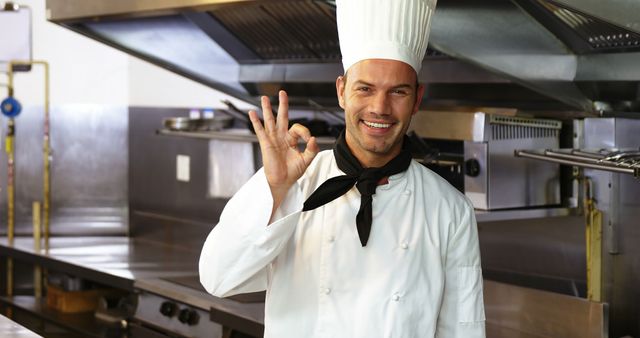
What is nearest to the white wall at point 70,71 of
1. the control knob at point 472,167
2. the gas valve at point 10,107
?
the gas valve at point 10,107

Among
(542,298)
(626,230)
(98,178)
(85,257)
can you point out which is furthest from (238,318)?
(98,178)

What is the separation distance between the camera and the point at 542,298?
3031mm

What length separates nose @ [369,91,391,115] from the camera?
188 centimetres

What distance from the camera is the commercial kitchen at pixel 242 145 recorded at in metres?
3.01

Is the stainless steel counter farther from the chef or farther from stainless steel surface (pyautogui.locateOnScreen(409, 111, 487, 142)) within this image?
the chef

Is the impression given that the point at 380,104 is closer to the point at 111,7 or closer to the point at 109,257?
the point at 111,7

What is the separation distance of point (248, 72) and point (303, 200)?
2.47m

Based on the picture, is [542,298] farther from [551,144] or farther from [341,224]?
[341,224]

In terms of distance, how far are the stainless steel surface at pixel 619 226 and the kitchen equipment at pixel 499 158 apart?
149 millimetres

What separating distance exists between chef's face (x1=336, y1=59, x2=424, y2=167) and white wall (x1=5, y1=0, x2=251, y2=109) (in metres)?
Result: 3.74

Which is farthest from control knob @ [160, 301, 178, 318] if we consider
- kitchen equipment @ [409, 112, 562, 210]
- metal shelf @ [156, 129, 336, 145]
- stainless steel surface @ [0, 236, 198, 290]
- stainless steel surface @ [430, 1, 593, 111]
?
stainless steel surface @ [430, 1, 593, 111]

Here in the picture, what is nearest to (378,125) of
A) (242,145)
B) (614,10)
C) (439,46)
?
(614,10)

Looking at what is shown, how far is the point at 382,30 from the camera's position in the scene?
196 cm

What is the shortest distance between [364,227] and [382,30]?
39 cm
